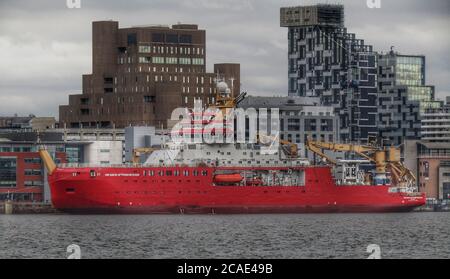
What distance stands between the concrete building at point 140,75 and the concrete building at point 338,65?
19.7 metres

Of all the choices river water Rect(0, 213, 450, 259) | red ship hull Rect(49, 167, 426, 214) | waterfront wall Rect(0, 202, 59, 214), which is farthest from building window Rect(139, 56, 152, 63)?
river water Rect(0, 213, 450, 259)

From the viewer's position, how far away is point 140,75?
508ft

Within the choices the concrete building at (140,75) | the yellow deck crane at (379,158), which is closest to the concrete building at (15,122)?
the concrete building at (140,75)

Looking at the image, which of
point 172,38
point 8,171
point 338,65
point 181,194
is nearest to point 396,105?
point 338,65

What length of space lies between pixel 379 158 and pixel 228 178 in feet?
52.6

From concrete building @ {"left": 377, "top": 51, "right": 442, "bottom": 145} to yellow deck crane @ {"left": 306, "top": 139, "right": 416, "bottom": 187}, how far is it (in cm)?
5236

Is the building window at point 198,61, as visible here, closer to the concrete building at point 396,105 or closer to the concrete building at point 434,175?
the concrete building at point 396,105

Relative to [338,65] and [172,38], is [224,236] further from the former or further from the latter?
[338,65]

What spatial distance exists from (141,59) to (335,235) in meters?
87.0

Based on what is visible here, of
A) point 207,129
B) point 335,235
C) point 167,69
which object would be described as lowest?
point 335,235

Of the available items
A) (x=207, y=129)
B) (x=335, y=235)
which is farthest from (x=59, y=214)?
(x=335, y=235)

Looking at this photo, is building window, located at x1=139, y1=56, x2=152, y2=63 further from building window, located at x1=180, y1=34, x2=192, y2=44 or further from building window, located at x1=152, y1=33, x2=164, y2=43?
building window, located at x1=180, y1=34, x2=192, y2=44
